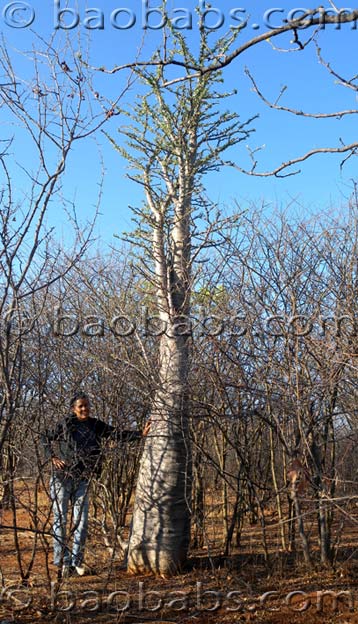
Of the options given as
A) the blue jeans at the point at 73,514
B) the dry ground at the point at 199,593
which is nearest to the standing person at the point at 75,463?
the blue jeans at the point at 73,514

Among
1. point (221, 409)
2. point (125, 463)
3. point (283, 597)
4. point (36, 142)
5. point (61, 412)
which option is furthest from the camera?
point (125, 463)

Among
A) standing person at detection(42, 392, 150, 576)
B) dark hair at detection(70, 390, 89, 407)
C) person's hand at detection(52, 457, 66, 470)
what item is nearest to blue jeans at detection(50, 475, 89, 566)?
standing person at detection(42, 392, 150, 576)

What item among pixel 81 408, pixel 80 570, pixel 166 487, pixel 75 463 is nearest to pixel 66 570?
pixel 80 570

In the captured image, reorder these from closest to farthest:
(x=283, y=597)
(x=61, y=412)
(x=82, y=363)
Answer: (x=283, y=597) < (x=61, y=412) < (x=82, y=363)

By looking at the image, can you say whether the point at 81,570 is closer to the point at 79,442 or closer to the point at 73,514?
the point at 73,514

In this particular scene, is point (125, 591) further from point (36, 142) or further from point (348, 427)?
point (36, 142)

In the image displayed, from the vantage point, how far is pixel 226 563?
5438 millimetres

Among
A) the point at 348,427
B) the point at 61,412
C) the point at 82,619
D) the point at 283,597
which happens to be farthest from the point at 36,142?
the point at 348,427

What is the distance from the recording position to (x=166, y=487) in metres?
5.26

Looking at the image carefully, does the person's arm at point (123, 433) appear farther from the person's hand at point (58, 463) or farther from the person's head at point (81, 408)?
the person's hand at point (58, 463)

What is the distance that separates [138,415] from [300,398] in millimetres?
1481

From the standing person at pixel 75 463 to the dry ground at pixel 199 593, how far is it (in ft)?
0.55

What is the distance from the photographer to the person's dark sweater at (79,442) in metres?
4.65

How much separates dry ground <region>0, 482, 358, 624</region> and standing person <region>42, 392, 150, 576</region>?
0.17 meters
